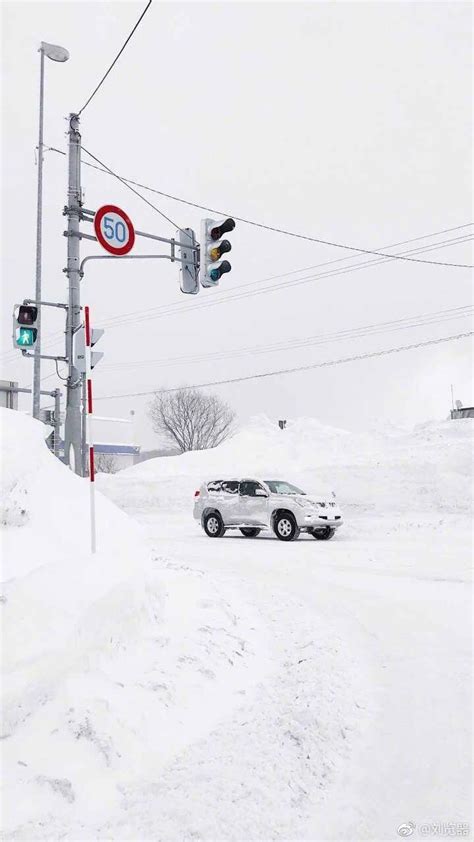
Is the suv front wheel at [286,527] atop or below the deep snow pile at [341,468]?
below

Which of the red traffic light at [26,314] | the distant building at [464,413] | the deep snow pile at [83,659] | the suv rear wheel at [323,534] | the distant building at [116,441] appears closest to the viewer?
the deep snow pile at [83,659]

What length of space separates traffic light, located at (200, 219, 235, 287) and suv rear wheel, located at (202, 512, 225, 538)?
26.9 feet

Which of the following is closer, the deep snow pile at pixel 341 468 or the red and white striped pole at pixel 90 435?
the red and white striped pole at pixel 90 435

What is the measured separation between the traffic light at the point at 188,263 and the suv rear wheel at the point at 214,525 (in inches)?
310

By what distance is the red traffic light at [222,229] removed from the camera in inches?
465

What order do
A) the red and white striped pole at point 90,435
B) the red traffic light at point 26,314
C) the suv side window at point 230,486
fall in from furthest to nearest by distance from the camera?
1. the suv side window at point 230,486
2. the red traffic light at point 26,314
3. the red and white striped pole at point 90,435

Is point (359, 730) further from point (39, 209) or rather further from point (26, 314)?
point (39, 209)

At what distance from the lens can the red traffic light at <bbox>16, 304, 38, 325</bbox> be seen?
11.1m

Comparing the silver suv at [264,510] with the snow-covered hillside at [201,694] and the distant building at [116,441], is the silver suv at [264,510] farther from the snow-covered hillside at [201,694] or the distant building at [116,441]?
the distant building at [116,441]

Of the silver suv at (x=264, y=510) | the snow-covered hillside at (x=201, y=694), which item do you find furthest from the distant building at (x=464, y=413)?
the snow-covered hillside at (x=201, y=694)

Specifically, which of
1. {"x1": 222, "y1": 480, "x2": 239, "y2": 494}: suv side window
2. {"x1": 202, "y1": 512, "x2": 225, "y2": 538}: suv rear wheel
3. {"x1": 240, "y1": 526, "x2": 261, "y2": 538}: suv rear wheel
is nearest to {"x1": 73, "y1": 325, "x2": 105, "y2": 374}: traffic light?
{"x1": 222, "y1": 480, "x2": 239, "y2": 494}: suv side window

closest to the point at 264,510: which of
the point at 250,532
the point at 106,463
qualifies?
the point at 250,532

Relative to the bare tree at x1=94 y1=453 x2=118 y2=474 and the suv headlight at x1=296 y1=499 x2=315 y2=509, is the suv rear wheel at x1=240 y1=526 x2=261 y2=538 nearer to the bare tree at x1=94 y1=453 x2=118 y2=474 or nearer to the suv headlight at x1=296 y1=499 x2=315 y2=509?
the suv headlight at x1=296 y1=499 x2=315 y2=509

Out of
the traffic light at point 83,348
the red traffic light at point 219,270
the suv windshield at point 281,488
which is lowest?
the suv windshield at point 281,488
